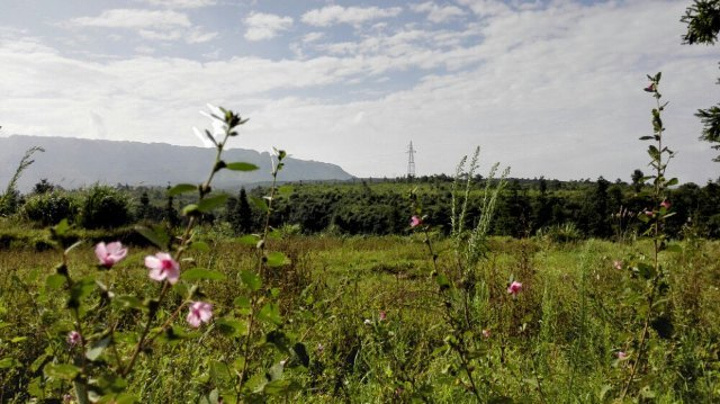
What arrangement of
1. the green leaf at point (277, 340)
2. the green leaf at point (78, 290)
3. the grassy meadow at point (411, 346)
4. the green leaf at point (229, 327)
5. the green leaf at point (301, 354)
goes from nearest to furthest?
the green leaf at point (78, 290), the green leaf at point (229, 327), the green leaf at point (277, 340), the green leaf at point (301, 354), the grassy meadow at point (411, 346)

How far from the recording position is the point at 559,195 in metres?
62.5

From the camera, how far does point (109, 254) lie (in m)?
0.94

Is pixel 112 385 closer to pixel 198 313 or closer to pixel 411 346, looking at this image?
pixel 198 313

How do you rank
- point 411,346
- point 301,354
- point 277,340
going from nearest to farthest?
point 277,340
point 301,354
point 411,346

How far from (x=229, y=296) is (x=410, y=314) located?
186cm

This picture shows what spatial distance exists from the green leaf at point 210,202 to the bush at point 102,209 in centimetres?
1701

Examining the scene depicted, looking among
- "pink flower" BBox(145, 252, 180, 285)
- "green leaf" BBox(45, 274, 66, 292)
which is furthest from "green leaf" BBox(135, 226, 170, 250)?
"green leaf" BBox(45, 274, 66, 292)

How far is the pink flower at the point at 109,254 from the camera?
92 centimetres

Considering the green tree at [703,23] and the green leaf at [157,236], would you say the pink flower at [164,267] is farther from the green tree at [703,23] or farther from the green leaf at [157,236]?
the green tree at [703,23]

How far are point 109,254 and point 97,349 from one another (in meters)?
0.18

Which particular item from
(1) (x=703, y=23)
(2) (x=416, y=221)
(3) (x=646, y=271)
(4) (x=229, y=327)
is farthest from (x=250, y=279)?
(1) (x=703, y=23)

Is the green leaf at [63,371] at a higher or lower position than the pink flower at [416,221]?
lower

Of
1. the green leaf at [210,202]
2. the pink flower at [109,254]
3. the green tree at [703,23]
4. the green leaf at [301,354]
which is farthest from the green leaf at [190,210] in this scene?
the green tree at [703,23]

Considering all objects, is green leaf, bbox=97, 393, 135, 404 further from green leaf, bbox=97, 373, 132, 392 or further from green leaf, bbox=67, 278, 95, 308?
green leaf, bbox=67, 278, 95, 308
